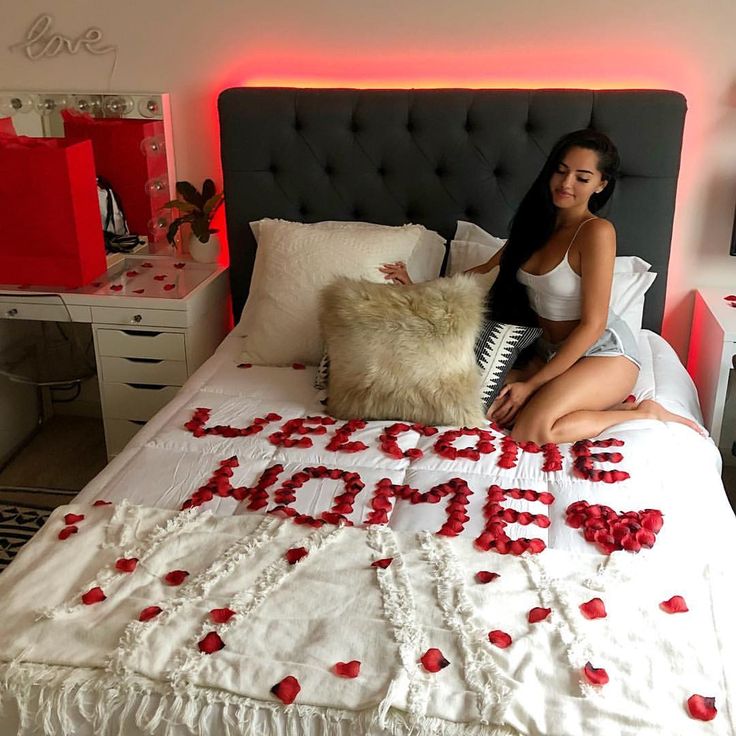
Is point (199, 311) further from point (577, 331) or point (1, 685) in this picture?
point (1, 685)

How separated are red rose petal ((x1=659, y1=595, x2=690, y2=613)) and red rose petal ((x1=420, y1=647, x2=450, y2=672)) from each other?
0.44 meters

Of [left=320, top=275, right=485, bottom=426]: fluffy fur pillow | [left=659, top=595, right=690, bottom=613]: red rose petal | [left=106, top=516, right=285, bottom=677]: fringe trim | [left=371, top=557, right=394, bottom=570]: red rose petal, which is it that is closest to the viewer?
[left=106, top=516, right=285, bottom=677]: fringe trim

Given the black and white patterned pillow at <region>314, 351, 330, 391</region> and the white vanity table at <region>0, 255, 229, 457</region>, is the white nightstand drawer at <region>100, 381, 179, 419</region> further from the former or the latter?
the black and white patterned pillow at <region>314, 351, 330, 391</region>

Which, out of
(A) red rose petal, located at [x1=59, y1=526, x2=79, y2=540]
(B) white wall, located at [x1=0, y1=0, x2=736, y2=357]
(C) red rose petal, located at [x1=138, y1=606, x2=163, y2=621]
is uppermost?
(B) white wall, located at [x1=0, y1=0, x2=736, y2=357]

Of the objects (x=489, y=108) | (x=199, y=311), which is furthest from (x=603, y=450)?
(x=199, y=311)

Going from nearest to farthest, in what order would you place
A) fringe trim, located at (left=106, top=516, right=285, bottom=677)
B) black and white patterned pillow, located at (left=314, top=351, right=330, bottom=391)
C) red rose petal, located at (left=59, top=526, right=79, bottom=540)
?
fringe trim, located at (left=106, top=516, right=285, bottom=677) → red rose petal, located at (left=59, top=526, right=79, bottom=540) → black and white patterned pillow, located at (left=314, top=351, right=330, bottom=391)

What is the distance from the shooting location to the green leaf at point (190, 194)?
125 inches

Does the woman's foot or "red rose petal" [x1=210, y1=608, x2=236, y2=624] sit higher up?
"red rose petal" [x1=210, y1=608, x2=236, y2=624]

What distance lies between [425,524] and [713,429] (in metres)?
1.27

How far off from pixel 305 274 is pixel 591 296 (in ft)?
2.96

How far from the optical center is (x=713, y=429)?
2637 millimetres

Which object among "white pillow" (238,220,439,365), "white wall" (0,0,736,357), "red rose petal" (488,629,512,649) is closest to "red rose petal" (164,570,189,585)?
"red rose petal" (488,629,512,649)

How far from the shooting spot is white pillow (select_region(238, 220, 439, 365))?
2.69 m

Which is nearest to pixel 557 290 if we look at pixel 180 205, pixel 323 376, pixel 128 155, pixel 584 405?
pixel 584 405
